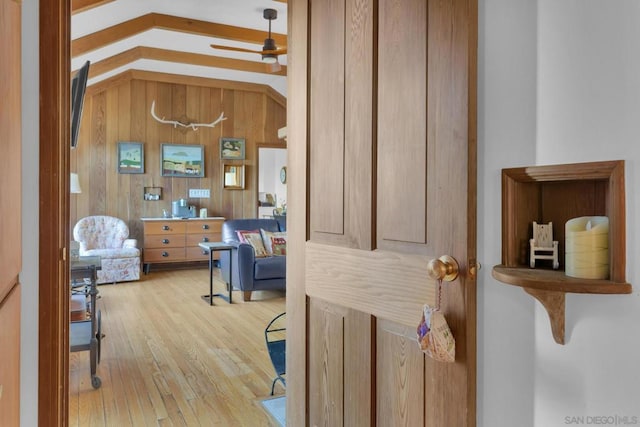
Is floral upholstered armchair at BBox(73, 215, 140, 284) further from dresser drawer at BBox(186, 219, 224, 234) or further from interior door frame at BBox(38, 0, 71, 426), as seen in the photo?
interior door frame at BBox(38, 0, 71, 426)

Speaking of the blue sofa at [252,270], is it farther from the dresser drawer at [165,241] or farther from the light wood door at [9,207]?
the light wood door at [9,207]

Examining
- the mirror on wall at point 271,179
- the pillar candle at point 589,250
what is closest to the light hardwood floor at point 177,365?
the pillar candle at point 589,250

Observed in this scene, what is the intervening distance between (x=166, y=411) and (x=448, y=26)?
2.38 meters

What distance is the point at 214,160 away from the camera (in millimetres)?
7535

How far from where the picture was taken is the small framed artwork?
299 inches

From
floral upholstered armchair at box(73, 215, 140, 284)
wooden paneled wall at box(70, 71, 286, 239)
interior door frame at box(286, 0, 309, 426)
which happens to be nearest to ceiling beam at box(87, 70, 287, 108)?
wooden paneled wall at box(70, 71, 286, 239)

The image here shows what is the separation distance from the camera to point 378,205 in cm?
133

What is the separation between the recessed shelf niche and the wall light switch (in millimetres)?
6832

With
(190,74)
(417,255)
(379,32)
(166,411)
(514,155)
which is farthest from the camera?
(190,74)

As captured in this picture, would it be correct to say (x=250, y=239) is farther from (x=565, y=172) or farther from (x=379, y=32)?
(x=565, y=172)

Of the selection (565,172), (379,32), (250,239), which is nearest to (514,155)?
(565,172)

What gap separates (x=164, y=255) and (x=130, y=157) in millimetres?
1696

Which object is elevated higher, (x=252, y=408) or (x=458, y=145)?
(x=458, y=145)

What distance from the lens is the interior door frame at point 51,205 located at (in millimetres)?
1412
